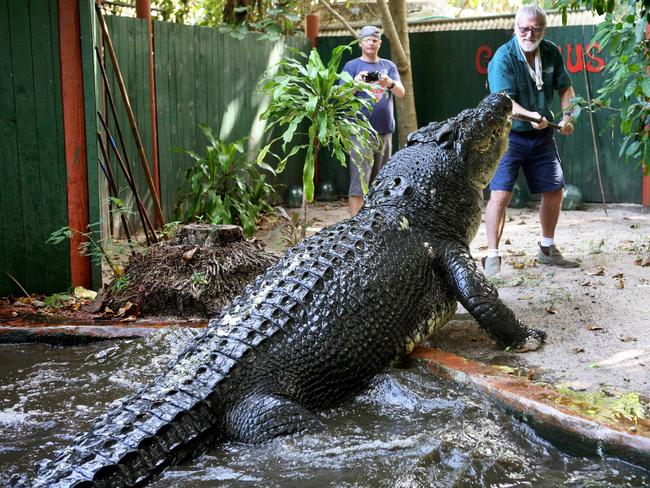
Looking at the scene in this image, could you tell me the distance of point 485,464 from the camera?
10.2 ft

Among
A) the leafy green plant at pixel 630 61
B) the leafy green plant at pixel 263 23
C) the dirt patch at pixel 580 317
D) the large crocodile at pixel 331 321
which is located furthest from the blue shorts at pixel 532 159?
the leafy green plant at pixel 263 23

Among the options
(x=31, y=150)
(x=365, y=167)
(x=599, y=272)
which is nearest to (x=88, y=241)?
(x=31, y=150)

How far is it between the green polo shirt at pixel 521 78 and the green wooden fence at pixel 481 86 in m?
4.25

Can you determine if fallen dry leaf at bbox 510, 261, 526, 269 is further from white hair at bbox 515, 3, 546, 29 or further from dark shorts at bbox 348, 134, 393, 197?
white hair at bbox 515, 3, 546, 29

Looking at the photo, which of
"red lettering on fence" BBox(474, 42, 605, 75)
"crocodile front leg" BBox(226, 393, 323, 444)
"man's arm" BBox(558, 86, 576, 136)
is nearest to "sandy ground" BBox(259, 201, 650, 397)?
"man's arm" BBox(558, 86, 576, 136)

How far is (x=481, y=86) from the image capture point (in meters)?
11.5

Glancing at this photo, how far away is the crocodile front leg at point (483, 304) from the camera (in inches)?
174

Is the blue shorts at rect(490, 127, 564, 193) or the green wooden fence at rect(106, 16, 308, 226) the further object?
the green wooden fence at rect(106, 16, 308, 226)

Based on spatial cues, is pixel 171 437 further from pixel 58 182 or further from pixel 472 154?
pixel 58 182

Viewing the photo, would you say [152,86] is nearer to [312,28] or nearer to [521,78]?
[312,28]

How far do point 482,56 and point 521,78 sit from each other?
17.4 ft

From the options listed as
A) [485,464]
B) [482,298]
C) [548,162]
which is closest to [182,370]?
[485,464]

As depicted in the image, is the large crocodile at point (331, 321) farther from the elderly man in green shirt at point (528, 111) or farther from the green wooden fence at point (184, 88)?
the green wooden fence at point (184, 88)

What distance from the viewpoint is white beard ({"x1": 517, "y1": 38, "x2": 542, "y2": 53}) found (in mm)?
6297
